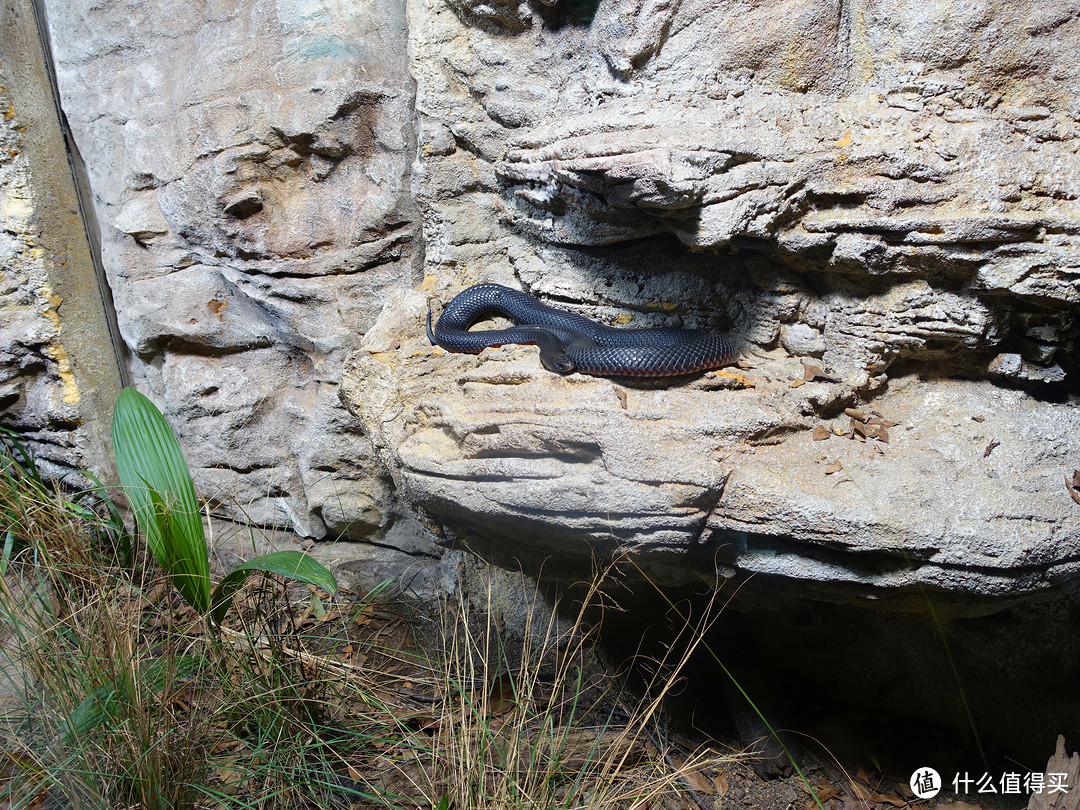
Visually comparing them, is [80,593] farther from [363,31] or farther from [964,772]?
[964,772]

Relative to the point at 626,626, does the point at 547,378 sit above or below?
above

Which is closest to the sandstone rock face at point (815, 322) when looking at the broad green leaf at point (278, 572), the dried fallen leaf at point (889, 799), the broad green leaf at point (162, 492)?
the broad green leaf at point (278, 572)

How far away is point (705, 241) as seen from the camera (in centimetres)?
241

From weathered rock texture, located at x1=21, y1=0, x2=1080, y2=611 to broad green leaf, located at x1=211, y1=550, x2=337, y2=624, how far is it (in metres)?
0.46

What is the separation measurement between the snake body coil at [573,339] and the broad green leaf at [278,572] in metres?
1.17

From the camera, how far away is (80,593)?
2.64 meters

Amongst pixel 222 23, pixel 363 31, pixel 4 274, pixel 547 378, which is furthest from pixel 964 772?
pixel 4 274

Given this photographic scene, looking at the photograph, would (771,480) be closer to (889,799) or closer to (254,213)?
(889,799)

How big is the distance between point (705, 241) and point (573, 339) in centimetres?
77

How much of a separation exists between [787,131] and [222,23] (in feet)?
9.97

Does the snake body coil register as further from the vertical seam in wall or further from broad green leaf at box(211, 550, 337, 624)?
the vertical seam in wall

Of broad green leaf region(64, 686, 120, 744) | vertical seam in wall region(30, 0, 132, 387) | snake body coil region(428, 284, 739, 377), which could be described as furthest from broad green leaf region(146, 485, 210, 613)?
vertical seam in wall region(30, 0, 132, 387)

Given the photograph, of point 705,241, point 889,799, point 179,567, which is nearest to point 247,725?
point 179,567

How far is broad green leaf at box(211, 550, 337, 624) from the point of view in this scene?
7.07 ft
